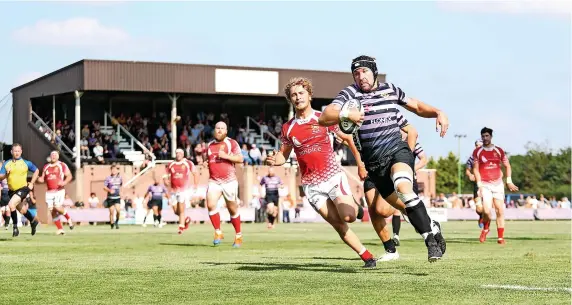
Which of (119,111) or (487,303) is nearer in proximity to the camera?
(487,303)

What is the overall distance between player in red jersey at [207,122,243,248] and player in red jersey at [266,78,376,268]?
762 centimetres

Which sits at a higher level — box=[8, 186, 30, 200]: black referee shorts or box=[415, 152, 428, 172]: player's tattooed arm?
box=[415, 152, 428, 172]: player's tattooed arm

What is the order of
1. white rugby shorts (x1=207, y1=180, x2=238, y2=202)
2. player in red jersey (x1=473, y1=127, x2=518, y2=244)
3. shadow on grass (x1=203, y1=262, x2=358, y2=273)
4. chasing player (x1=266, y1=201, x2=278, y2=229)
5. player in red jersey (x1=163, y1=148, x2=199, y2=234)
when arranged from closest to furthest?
shadow on grass (x1=203, y1=262, x2=358, y2=273)
white rugby shorts (x1=207, y1=180, x2=238, y2=202)
player in red jersey (x1=473, y1=127, x2=518, y2=244)
player in red jersey (x1=163, y1=148, x2=199, y2=234)
chasing player (x1=266, y1=201, x2=278, y2=229)

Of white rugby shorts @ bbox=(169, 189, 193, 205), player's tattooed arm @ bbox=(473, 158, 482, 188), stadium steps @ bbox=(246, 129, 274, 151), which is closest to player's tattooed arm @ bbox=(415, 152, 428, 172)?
player's tattooed arm @ bbox=(473, 158, 482, 188)

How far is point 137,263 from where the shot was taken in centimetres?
1361

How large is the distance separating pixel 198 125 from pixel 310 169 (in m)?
47.1

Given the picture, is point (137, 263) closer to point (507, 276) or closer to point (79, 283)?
point (79, 283)

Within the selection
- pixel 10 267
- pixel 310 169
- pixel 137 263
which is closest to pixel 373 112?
pixel 310 169

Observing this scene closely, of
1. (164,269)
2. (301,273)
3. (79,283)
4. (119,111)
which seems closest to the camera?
(79,283)

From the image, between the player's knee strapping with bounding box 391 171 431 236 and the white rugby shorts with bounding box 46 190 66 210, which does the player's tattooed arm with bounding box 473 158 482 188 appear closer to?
the player's knee strapping with bounding box 391 171 431 236

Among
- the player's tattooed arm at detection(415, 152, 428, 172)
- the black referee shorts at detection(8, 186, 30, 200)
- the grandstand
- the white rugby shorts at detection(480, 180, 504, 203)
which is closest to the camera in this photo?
the player's tattooed arm at detection(415, 152, 428, 172)

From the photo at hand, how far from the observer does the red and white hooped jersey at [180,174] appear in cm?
3116

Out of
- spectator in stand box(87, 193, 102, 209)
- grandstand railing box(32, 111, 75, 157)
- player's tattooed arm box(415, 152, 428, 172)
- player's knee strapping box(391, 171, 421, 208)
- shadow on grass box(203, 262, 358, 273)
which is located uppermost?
grandstand railing box(32, 111, 75, 157)

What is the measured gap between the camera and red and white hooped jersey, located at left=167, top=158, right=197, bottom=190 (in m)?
31.2
